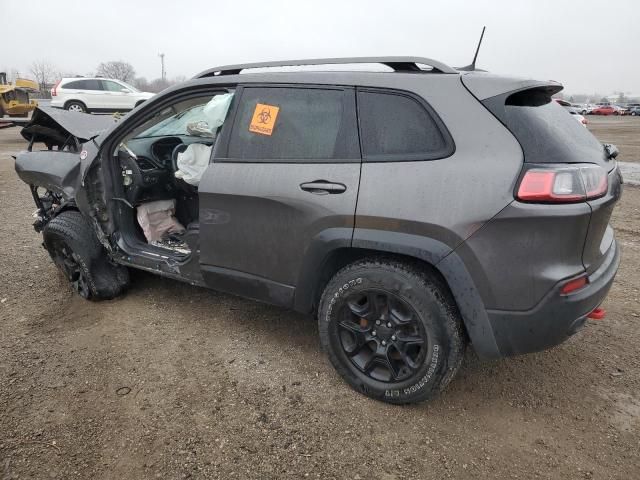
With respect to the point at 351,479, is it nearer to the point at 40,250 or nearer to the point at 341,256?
the point at 341,256

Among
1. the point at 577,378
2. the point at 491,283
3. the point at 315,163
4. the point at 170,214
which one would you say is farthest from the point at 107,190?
the point at 577,378

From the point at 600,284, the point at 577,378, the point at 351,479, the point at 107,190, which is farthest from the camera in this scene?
the point at 107,190

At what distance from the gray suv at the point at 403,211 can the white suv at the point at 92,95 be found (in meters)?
16.7

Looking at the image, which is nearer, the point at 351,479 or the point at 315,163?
the point at 351,479

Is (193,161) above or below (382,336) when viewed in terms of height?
above

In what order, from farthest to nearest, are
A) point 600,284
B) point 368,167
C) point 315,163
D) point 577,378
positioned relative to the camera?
point 577,378 < point 315,163 < point 368,167 < point 600,284

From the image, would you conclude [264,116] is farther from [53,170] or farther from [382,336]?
[53,170]

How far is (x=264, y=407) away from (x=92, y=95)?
18448 mm

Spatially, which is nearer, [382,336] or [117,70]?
[382,336]

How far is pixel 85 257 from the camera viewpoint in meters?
3.58

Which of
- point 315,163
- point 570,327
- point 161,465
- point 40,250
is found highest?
point 315,163

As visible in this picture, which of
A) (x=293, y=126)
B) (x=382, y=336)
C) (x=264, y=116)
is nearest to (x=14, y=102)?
(x=264, y=116)

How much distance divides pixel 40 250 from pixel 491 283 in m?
4.68

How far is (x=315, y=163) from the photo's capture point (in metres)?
2.50
